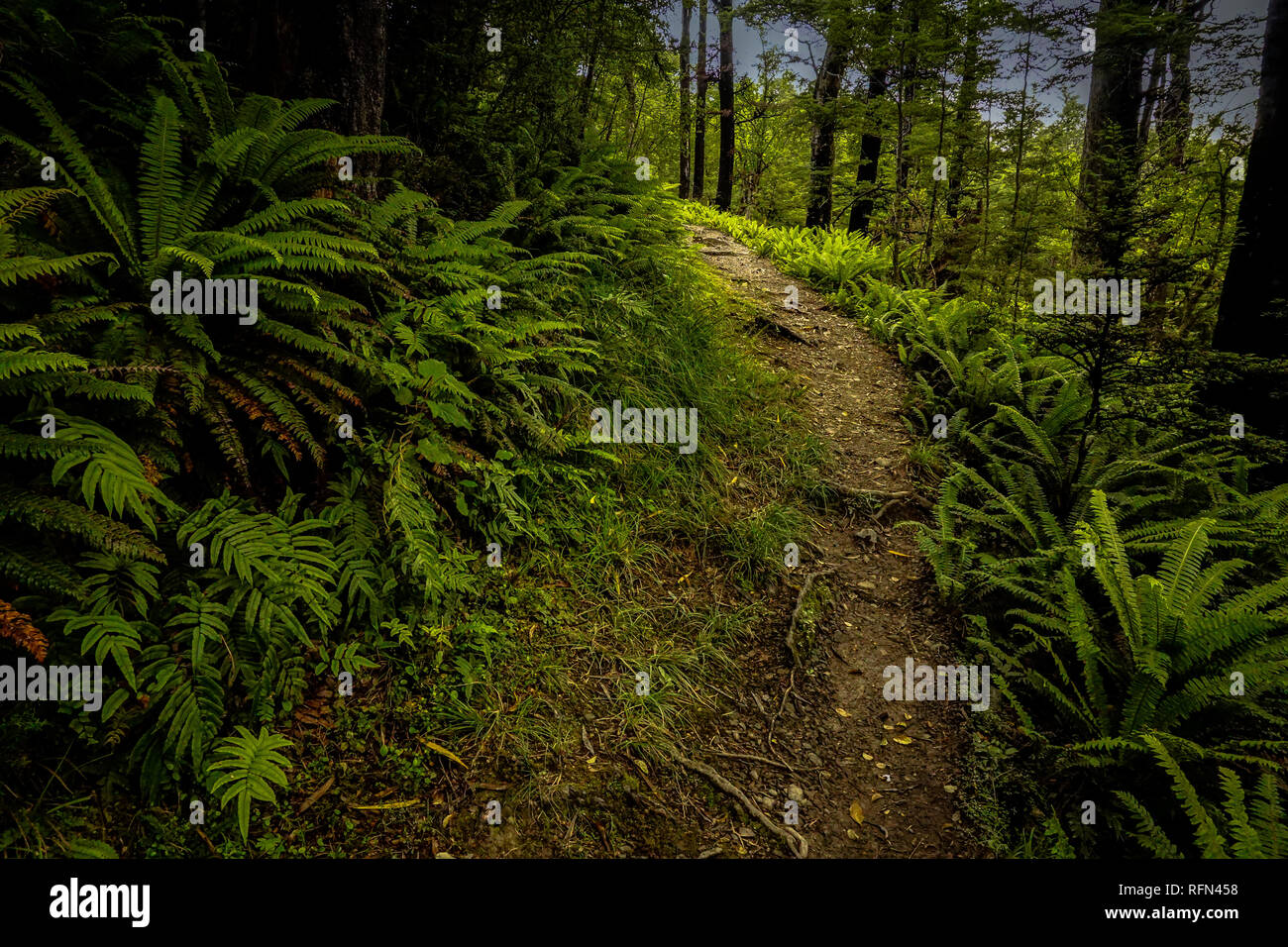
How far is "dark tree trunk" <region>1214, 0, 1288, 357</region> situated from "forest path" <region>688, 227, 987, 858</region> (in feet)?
10.1

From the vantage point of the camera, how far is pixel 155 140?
9.35ft

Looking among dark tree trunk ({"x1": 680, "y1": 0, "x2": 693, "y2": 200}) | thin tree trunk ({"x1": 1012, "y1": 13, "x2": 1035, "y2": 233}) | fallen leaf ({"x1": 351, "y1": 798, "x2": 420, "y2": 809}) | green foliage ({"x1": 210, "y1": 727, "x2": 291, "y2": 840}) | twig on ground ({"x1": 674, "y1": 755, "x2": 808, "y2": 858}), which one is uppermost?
dark tree trunk ({"x1": 680, "y1": 0, "x2": 693, "y2": 200})

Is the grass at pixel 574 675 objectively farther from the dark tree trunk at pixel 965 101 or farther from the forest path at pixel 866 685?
the dark tree trunk at pixel 965 101

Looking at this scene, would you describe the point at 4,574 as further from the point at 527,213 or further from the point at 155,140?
the point at 527,213

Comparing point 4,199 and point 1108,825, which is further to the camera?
point 1108,825

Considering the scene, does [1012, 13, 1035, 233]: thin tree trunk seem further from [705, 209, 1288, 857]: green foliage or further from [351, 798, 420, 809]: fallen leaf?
[351, 798, 420, 809]: fallen leaf

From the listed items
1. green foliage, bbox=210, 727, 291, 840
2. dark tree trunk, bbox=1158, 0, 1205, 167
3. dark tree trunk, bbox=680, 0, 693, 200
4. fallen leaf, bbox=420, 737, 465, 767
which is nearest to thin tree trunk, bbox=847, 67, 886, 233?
dark tree trunk, bbox=1158, 0, 1205, 167

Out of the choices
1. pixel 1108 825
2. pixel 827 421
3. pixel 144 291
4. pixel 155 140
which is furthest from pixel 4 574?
pixel 827 421

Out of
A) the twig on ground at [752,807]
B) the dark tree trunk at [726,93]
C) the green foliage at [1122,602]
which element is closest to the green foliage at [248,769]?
the twig on ground at [752,807]

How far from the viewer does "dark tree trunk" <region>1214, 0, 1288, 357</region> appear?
538cm

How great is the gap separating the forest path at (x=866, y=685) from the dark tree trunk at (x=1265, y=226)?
10.1 feet

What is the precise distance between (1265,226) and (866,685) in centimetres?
578

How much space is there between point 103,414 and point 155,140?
1427mm

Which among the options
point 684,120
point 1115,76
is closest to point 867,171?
point 1115,76
